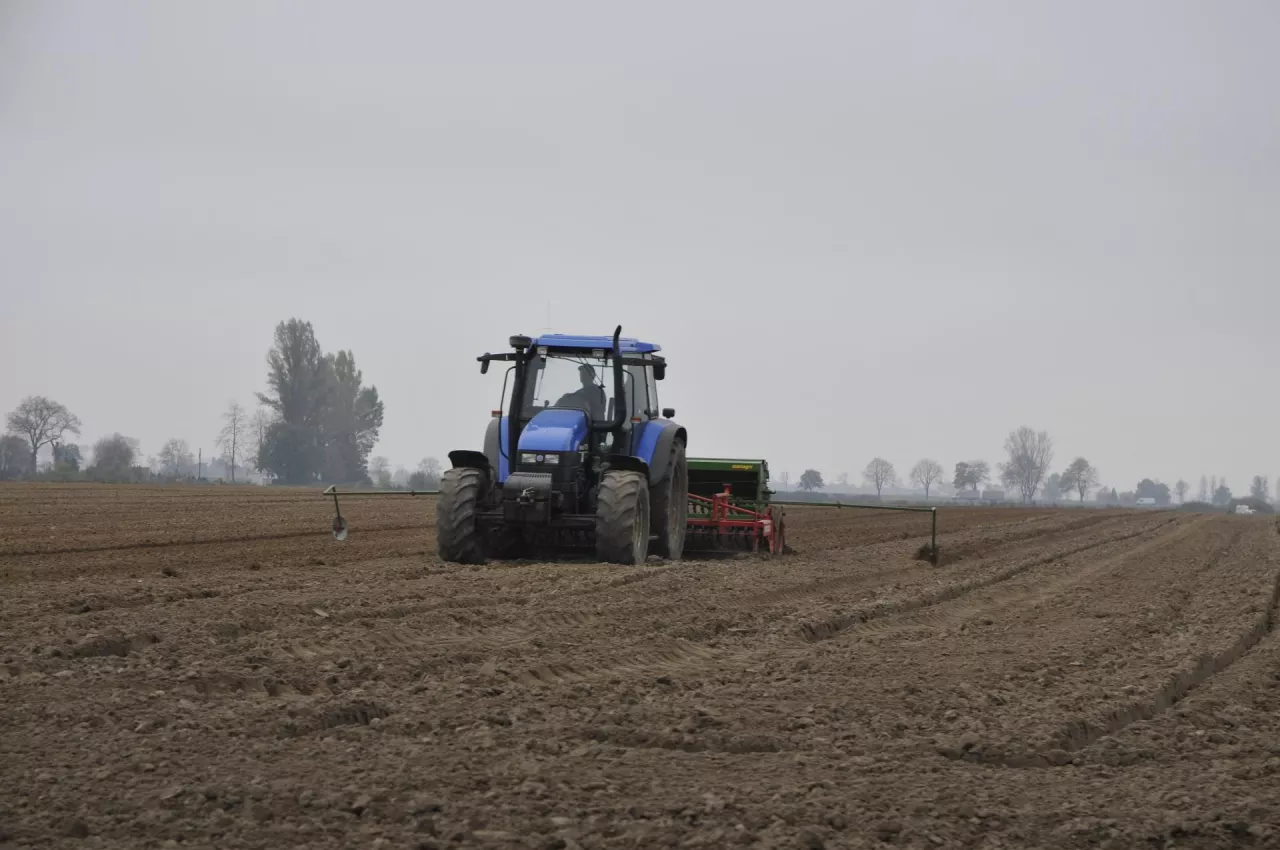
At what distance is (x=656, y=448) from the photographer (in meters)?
14.3

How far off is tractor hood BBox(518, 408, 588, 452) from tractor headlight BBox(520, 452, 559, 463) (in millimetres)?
39

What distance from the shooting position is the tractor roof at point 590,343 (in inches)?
551

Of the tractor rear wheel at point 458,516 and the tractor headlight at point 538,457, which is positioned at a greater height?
the tractor headlight at point 538,457

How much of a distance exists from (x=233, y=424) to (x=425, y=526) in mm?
76472

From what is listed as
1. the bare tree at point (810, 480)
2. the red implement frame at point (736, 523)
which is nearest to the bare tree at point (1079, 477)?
the bare tree at point (810, 480)

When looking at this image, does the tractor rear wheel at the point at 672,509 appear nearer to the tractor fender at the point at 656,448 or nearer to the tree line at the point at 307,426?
the tractor fender at the point at 656,448

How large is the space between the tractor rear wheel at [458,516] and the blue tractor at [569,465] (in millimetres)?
12

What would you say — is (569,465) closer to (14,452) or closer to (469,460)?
(469,460)

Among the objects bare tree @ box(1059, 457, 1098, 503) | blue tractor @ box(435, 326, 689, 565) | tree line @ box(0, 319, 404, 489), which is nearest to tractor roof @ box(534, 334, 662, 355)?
blue tractor @ box(435, 326, 689, 565)

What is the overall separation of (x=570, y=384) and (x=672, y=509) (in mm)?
1924

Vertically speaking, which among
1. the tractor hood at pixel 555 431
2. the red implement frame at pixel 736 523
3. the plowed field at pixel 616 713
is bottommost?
the plowed field at pixel 616 713

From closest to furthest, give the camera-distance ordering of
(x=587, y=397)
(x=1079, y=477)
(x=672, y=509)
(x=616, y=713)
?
(x=616, y=713) < (x=587, y=397) < (x=672, y=509) < (x=1079, y=477)

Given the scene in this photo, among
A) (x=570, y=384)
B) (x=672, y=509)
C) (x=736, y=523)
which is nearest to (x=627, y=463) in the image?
(x=570, y=384)

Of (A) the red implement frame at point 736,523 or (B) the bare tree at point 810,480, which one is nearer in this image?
(A) the red implement frame at point 736,523
